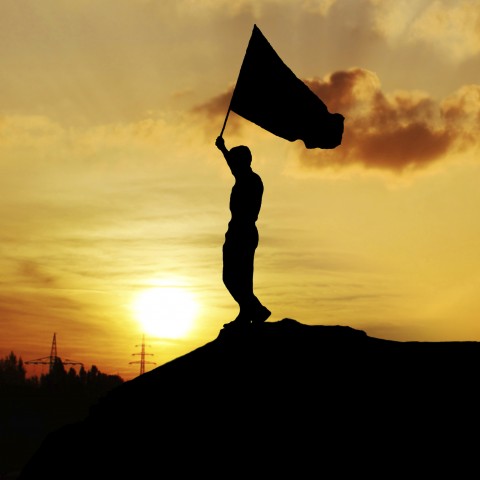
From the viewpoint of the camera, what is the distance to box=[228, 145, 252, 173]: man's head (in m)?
13.7

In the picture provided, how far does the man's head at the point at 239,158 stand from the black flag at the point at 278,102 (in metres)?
0.56

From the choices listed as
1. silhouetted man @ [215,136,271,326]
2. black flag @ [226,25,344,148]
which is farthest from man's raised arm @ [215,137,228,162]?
black flag @ [226,25,344,148]

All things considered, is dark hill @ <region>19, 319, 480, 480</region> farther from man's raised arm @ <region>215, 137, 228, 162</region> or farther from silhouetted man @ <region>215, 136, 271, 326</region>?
man's raised arm @ <region>215, 137, 228, 162</region>

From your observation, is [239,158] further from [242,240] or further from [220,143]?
[242,240]

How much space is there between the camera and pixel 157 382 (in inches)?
530

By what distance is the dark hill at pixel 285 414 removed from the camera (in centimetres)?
1056

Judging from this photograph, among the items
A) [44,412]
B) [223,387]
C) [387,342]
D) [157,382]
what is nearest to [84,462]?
[157,382]

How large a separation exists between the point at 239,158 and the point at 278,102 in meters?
1.25

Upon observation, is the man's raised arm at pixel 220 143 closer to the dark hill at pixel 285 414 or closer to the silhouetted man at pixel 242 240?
the silhouetted man at pixel 242 240

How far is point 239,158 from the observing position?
1373 cm

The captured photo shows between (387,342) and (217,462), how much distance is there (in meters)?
3.95

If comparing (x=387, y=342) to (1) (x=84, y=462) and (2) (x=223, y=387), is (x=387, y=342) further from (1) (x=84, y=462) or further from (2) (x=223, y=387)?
(1) (x=84, y=462)

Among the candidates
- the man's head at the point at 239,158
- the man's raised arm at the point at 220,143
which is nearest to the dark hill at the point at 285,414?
the man's head at the point at 239,158

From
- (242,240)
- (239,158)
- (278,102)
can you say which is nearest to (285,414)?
(242,240)
